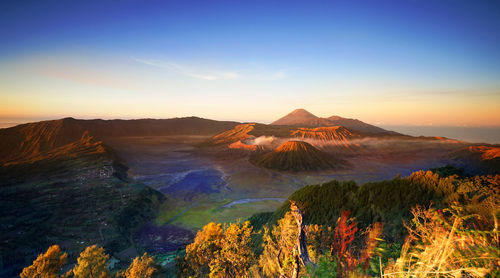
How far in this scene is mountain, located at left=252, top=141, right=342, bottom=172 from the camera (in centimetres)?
11912

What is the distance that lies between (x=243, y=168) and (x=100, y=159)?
74.6 m

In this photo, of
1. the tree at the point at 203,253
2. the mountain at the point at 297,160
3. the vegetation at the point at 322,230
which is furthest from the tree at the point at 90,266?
the mountain at the point at 297,160

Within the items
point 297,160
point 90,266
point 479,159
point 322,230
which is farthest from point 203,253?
point 479,159

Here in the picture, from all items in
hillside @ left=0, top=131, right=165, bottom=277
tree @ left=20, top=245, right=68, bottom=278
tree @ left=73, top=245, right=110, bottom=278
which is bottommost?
hillside @ left=0, top=131, right=165, bottom=277

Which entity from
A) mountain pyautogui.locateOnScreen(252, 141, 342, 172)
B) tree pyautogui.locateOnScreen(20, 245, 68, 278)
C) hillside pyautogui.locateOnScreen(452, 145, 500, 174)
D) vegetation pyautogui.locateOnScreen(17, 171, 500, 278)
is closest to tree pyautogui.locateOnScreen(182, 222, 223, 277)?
vegetation pyautogui.locateOnScreen(17, 171, 500, 278)

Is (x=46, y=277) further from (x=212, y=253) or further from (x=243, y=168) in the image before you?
(x=243, y=168)

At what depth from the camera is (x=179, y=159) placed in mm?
145625

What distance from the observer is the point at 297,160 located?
401 feet

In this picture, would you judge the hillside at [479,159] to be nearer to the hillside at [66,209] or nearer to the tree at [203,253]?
the tree at [203,253]

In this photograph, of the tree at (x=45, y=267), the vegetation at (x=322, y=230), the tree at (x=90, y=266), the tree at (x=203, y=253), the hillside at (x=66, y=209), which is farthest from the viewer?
the hillside at (x=66, y=209)

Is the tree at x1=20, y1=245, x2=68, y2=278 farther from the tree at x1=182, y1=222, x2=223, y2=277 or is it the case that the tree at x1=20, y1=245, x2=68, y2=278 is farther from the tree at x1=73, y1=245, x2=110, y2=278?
the tree at x1=182, y1=222, x2=223, y2=277

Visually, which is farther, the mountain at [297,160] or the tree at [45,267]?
the mountain at [297,160]

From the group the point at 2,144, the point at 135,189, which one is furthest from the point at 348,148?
the point at 2,144

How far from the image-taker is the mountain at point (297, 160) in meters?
119
